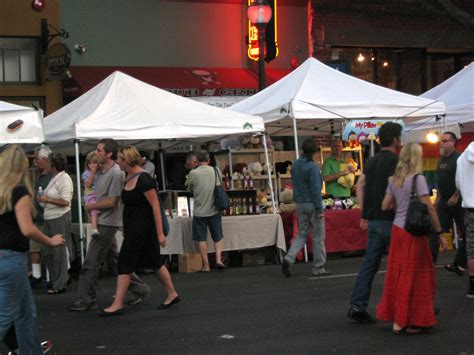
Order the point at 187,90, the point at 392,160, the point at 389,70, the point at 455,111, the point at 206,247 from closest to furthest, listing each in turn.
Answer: the point at 392,160 → the point at 206,247 → the point at 455,111 → the point at 187,90 → the point at 389,70

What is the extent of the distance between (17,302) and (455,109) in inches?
480

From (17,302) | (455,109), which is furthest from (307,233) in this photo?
(17,302)

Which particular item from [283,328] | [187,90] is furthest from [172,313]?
[187,90]

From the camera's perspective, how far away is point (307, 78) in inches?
613

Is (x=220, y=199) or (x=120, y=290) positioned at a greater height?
(x=220, y=199)

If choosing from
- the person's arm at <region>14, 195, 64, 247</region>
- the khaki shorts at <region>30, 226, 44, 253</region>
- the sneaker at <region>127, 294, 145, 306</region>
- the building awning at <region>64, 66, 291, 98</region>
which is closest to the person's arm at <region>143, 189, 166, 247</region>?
the sneaker at <region>127, 294, 145, 306</region>

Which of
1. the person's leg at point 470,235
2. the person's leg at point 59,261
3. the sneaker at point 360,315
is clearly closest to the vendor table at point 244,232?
the person's leg at point 59,261

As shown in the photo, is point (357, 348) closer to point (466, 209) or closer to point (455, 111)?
point (466, 209)

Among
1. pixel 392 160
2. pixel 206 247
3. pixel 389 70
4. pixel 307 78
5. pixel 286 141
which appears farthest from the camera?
pixel 389 70

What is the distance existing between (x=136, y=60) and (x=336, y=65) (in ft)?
15.5

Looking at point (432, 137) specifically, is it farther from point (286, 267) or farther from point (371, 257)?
point (371, 257)

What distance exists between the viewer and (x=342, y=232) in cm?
1508

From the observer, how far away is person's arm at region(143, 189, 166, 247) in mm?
9445

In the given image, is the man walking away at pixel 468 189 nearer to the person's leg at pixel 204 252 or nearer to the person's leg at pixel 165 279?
the person's leg at pixel 165 279
